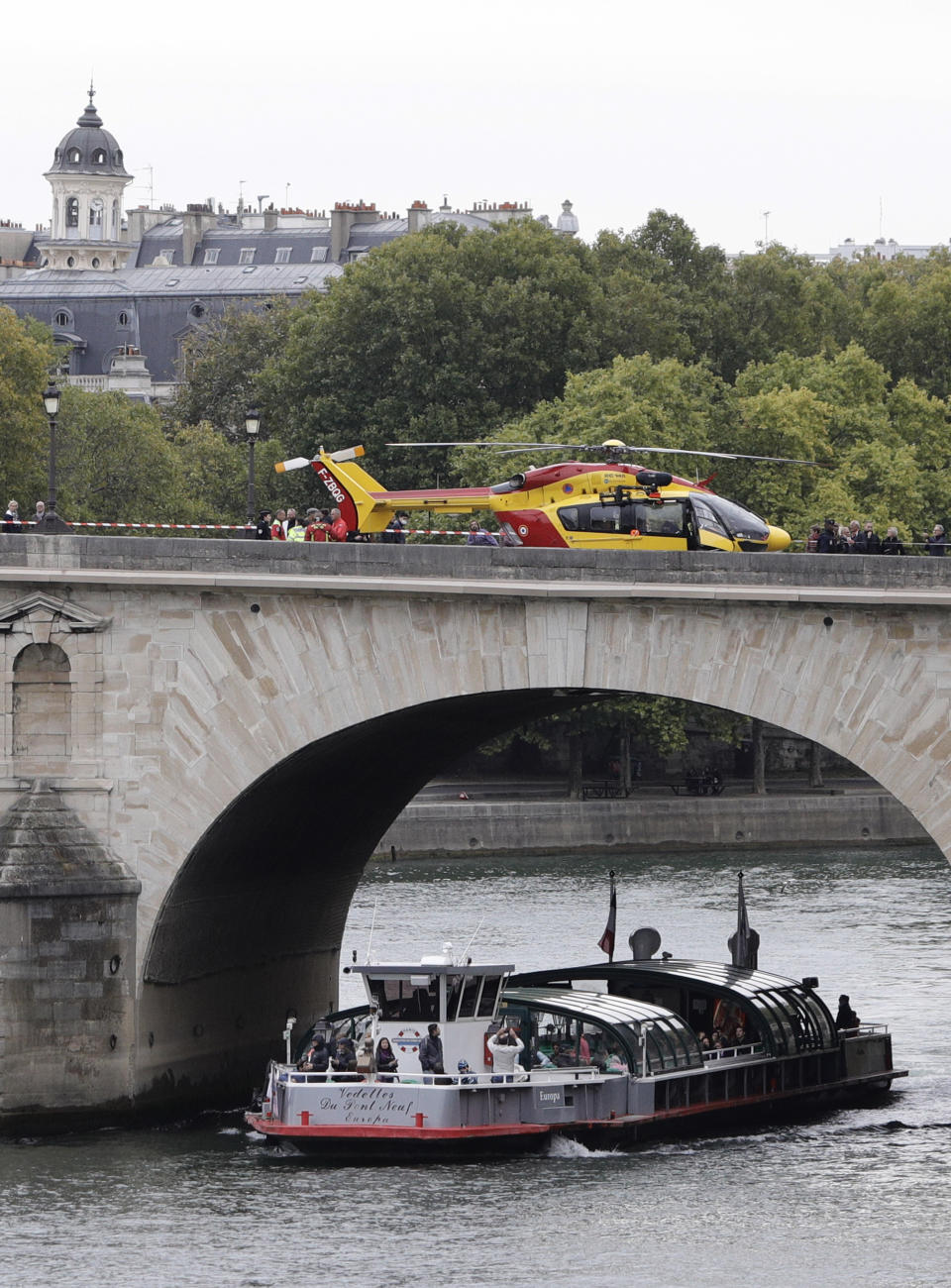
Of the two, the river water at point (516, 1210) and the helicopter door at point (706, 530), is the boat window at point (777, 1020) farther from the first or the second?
the helicopter door at point (706, 530)

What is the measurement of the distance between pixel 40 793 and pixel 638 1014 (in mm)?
8387

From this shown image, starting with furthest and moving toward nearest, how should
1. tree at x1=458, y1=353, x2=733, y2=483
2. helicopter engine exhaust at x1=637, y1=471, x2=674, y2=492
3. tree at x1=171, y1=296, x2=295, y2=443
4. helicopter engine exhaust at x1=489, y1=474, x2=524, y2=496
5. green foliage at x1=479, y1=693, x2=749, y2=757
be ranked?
tree at x1=171, y1=296, x2=295, y2=443, green foliage at x1=479, y1=693, x2=749, y2=757, tree at x1=458, y1=353, x2=733, y2=483, helicopter engine exhaust at x1=489, y1=474, x2=524, y2=496, helicopter engine exhaust at x1=637, y1=471, x2=674, y2=492

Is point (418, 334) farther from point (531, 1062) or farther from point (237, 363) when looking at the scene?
point (531, 1062)

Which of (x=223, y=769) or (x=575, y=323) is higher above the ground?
(x=575, y=323)

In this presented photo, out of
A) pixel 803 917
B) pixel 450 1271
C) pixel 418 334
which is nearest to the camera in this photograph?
pixel 450 1271

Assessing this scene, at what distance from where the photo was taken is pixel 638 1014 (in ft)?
129

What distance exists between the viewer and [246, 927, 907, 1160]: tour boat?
37062 millimetres

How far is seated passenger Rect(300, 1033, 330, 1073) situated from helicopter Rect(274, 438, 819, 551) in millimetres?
7509

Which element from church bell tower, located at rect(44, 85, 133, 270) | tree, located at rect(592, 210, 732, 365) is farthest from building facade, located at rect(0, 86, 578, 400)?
tree, located at rect(592, 210, 732, 365)

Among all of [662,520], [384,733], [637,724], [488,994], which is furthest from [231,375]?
[488,994]

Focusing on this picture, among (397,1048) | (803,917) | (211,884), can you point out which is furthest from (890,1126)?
(803,917)

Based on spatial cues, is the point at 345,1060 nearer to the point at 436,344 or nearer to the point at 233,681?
the point at 233,681

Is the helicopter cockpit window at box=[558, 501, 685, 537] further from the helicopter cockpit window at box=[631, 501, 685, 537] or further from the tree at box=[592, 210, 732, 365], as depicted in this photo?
the tree at box=[592, 210, 732, 365]

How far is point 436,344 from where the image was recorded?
286 feet
